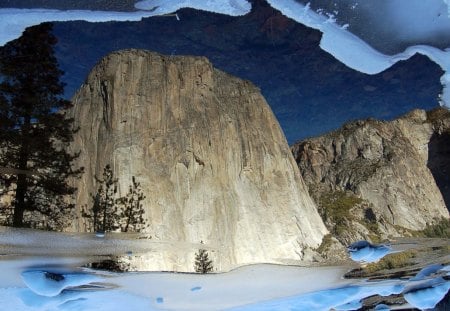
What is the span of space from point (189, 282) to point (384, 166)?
13.0ft

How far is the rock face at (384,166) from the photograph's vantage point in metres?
5.06

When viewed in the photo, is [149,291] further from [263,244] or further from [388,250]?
[388,250]

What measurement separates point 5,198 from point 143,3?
2.13m

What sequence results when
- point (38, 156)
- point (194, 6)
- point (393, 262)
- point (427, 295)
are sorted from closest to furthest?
point (38, 156) → point (194, 6) → point (393, 262) → point (427, 295)

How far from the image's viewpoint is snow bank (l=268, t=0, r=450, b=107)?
4305 mm

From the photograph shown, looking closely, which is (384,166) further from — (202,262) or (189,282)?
(202,262)

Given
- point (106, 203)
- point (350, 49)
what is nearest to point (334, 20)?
point (350, 49)

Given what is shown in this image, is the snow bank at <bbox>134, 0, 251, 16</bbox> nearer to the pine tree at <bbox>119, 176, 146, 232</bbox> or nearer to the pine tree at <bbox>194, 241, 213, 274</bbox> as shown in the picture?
the pine tree at <bbox>119, 176, 146, 232</bbox>

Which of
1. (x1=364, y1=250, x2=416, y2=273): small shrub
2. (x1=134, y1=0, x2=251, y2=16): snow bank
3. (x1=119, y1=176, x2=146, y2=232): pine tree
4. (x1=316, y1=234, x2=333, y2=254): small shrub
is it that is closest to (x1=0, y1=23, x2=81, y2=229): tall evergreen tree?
(x1=119, y1=176, x2=146, y2=232): pine tree

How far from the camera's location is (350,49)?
4.86 meters

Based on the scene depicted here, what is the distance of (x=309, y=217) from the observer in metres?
4.21

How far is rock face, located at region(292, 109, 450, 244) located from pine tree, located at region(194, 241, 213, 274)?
1.31 metres

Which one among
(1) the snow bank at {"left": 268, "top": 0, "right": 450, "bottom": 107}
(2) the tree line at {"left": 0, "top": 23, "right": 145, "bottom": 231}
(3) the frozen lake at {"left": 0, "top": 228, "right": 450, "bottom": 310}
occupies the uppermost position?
(1) the snow bank at {"left": 268, "top": 0, "right": 450, "bottom": 107}

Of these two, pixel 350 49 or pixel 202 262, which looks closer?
pixel 202 262
